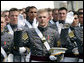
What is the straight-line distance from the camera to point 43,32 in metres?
6.11

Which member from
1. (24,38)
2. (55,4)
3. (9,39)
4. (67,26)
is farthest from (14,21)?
(55,4)

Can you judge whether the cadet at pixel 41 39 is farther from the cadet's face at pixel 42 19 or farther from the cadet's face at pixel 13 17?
the cadet's face at pixel 13 17

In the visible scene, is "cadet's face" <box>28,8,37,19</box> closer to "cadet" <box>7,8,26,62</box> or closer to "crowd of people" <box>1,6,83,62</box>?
"cadet" <box>7,8,26,62</box>

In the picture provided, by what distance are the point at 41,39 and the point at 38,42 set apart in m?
0.10

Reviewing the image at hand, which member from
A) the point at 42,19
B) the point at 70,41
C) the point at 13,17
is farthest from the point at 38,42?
the point at 13,17

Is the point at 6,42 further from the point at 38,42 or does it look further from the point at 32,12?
the point at 32,12

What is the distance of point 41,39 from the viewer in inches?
237

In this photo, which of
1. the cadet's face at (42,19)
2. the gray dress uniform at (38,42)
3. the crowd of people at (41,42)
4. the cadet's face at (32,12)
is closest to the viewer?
the crowd of people at (41,42)

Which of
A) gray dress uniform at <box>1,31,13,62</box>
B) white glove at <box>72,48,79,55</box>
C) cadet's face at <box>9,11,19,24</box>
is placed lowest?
white glove at <box>72,48,79,55</box>

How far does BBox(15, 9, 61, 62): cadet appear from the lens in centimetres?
572

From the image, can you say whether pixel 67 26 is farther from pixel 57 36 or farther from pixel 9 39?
pixel 9 39

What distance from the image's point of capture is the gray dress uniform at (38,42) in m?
5.70

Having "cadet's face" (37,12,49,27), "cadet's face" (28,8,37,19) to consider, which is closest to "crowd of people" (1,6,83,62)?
"cadet's face" (37,12,49,27)

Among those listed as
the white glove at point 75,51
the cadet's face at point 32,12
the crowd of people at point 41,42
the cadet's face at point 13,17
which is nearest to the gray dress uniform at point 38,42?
the crowd of people at point 41,42
